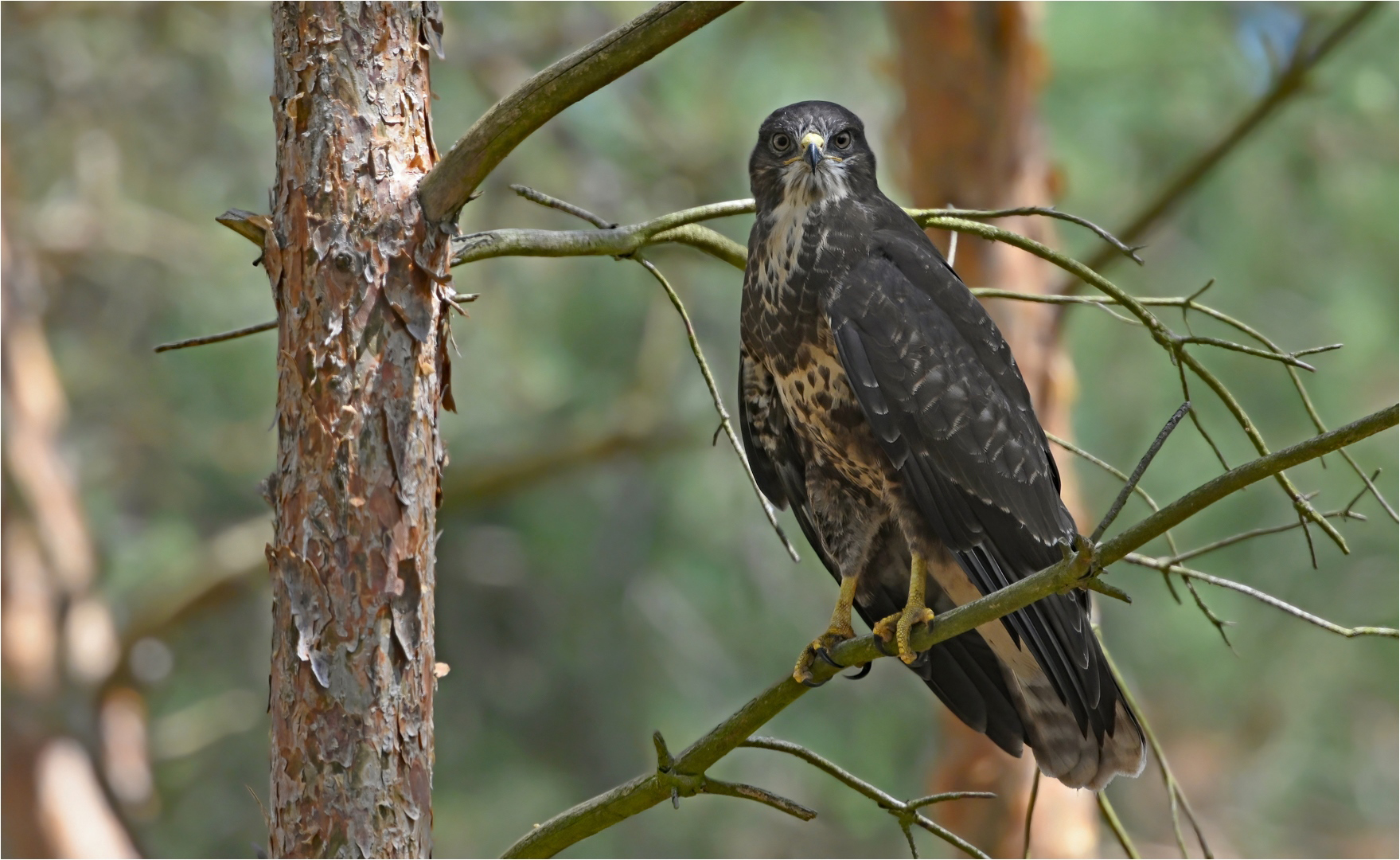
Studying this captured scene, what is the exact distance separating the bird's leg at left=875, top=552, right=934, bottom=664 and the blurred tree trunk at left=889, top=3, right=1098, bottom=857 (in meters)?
2.65

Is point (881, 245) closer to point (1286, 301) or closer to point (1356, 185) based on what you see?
point (1356, 185)

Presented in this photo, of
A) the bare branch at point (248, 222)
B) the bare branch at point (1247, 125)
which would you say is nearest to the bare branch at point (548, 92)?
the bare branch at point (248, 222)

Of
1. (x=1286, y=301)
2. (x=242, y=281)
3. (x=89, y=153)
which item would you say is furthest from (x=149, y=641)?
(x=1286, y=301)

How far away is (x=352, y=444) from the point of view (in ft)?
7.99

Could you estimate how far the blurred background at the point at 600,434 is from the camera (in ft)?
24.5

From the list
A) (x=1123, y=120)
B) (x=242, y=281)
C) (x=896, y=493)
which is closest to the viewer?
(x=896, y=493)

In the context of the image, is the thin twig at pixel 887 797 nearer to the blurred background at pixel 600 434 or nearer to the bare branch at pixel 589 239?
the bare branch at pixel 589 239

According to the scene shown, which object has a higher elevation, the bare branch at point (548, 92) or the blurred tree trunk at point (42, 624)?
the blurred tree trunk at point (42, 624)

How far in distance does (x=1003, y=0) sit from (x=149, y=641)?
5.86 m

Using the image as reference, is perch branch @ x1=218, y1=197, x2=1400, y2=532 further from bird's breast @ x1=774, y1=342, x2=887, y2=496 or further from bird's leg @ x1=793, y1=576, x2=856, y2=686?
bird's leg @ x1=793, y1=576, x2=856, y2=686

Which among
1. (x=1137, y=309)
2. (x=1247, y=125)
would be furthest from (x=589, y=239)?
(x=1247, y=125)

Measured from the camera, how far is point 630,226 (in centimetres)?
288

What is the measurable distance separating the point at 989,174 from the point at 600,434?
9.14 ft

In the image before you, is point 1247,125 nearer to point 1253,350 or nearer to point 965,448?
point 1253,350
